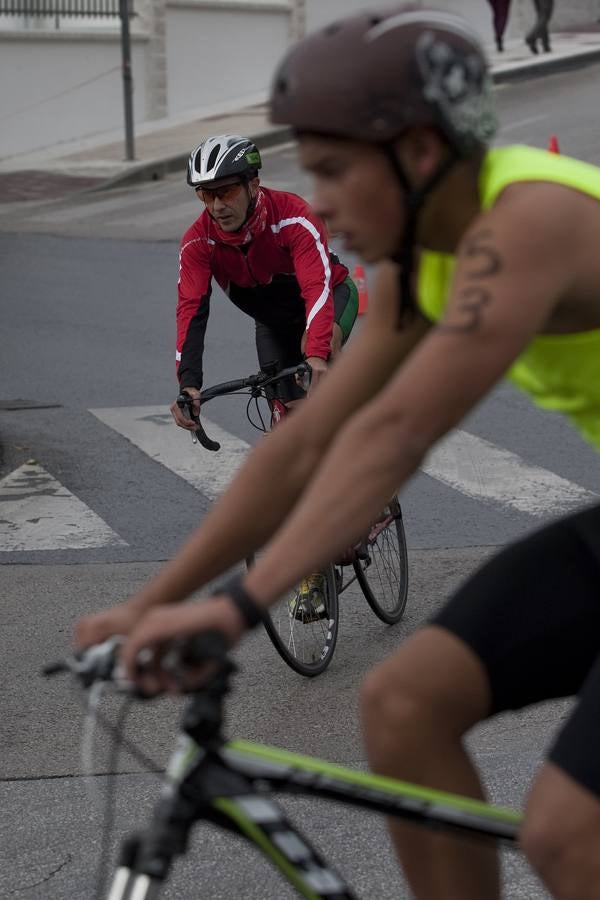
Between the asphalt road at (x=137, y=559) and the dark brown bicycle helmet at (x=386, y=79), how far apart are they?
2.41 meters

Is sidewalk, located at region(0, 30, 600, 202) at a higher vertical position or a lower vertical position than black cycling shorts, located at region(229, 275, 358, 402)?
lower

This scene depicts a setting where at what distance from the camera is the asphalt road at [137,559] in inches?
184

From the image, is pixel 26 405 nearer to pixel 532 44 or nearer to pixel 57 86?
pixel 57 86

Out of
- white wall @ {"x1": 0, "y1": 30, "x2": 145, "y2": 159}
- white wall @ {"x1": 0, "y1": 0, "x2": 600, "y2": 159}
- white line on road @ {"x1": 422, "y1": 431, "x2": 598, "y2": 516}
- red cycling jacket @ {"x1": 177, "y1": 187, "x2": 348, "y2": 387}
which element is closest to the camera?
red cycling jacket @ {"x1": 177, "y1": 187, "x2": 348, "y2": 387}

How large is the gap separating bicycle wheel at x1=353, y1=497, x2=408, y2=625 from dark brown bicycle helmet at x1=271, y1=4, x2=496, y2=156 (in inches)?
178

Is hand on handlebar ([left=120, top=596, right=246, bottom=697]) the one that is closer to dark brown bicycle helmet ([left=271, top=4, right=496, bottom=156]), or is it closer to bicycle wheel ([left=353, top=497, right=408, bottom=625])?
dark brown bicycle helmet ([left=271, top=4, right=496, bottom=156])

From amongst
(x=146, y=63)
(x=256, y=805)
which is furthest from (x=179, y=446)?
(x=146, y=63)

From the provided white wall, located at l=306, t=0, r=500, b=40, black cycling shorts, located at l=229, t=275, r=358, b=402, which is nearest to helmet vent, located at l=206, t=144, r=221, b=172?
black cycling shorts, located at l=229, t=275, r=358, b=402

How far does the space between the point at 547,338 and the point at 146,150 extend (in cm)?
2356

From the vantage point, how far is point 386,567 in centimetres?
730

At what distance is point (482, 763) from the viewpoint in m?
5.30

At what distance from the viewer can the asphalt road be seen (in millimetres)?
4668

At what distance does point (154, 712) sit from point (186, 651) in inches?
145

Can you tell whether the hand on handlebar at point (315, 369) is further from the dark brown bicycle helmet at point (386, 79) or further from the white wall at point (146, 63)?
the white wall at point (146, 63)
